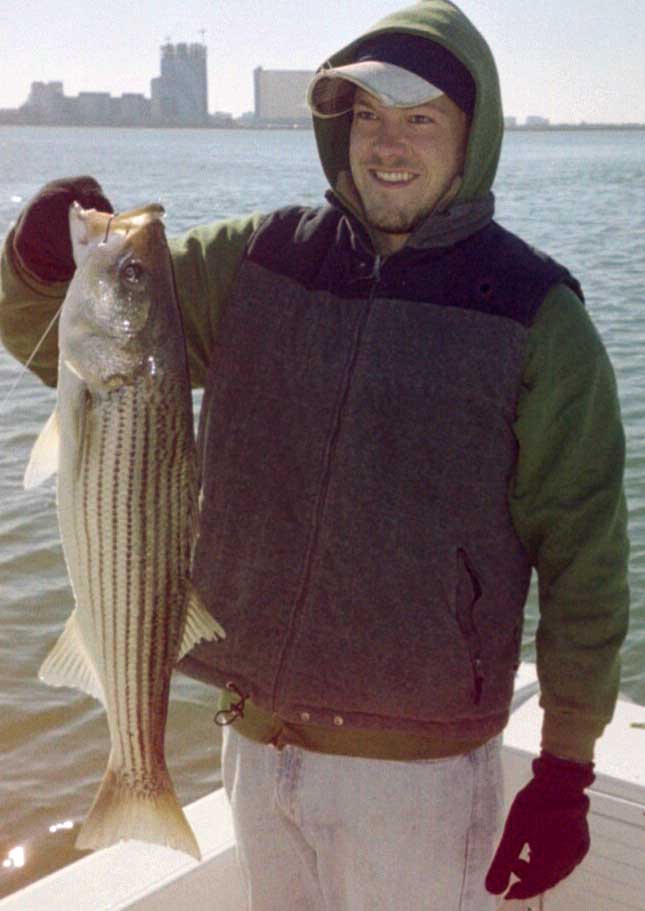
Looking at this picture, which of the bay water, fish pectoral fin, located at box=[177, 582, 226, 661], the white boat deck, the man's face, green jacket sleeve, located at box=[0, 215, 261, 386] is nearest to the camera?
fish pectoral fin, located at box=[177, 582, 226, 661]

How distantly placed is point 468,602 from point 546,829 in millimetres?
653

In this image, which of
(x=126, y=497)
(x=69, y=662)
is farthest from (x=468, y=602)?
(x=69, y=662)

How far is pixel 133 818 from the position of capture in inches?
117

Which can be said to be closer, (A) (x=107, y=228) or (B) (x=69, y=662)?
(A) (x=107, y=228)

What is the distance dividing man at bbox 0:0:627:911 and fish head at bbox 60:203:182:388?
0.17 meters

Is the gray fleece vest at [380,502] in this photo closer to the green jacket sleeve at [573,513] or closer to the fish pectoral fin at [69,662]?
the green jacket sleeve at [573,513]

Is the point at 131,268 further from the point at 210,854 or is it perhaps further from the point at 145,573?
the point at 210,854

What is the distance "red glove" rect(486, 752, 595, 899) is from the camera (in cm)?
312

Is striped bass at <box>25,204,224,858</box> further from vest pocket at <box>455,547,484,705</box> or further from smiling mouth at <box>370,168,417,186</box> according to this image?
smiling mouth at <box>370,168,417,186</box>

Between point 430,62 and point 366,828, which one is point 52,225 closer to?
point 430,62

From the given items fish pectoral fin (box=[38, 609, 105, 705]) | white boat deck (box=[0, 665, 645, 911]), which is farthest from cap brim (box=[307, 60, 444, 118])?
white boat deck (box=[0, 665, 645, 911])

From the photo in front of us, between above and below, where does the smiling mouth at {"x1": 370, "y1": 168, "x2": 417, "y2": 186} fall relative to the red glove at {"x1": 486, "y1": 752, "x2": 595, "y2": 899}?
above

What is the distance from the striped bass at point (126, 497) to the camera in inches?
107

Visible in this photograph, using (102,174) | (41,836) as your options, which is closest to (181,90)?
(102,174)
